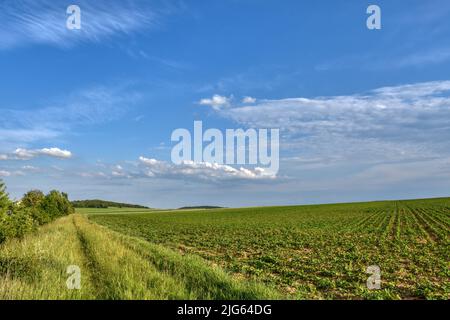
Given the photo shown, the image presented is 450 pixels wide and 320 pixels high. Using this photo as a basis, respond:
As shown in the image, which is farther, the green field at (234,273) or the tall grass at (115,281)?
the green field at (234,273)

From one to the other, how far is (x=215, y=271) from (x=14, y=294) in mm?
5877

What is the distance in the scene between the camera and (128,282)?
9.92 meters

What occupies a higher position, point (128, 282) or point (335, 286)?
point (128, 282)

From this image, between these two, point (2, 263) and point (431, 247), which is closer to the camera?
point (2, 263)

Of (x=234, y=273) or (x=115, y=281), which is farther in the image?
(x=234, y=273)

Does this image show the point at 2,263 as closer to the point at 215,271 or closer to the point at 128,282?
the point at 128,282

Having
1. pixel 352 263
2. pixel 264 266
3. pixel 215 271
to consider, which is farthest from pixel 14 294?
pixel 352 263

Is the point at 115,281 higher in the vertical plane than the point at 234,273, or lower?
higher

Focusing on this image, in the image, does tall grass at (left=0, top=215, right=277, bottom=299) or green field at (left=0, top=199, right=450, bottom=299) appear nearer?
tall grass at (left=0, top=215, right=277, bottom=299)
